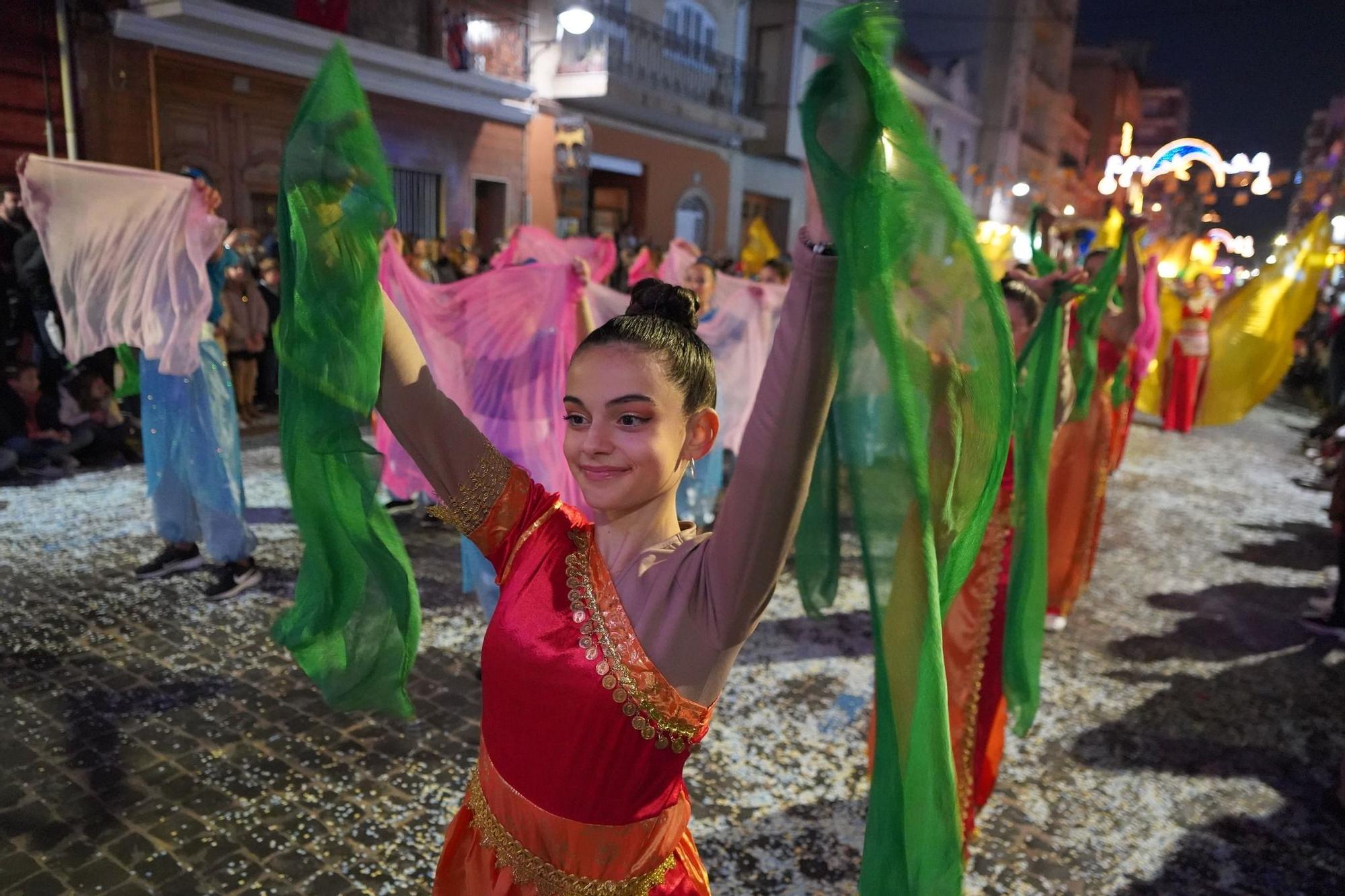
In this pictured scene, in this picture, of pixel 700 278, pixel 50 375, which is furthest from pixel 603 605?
pixel 50 375

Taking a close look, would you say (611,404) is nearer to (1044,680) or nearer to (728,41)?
(1044,680)

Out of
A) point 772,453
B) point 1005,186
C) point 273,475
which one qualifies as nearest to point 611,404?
point 772,453

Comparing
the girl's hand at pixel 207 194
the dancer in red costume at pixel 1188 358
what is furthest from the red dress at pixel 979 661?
the dancer in red costume at pixel 1188 358

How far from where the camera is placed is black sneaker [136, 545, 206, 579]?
4.79 metres

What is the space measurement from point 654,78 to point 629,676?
16810 millimetres

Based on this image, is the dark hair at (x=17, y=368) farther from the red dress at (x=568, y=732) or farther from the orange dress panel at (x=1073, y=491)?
the orange dress panel at (x=1073, y=491)

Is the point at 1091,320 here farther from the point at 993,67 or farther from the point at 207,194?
the point at 993,67

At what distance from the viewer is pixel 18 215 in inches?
263

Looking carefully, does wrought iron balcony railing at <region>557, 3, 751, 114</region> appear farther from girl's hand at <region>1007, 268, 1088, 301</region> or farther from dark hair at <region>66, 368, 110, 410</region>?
girl's hand at <region>1007, 268, 1088, 301</region>

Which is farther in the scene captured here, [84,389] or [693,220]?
[693,220]

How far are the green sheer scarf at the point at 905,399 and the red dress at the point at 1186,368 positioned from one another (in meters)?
10.7

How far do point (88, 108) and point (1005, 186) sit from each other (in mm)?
29487

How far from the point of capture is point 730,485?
3.45ft

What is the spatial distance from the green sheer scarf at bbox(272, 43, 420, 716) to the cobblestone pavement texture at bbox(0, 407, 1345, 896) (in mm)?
1460
